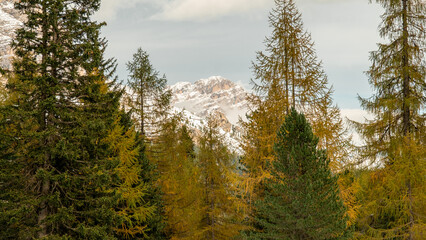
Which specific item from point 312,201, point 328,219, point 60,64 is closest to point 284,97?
point 312,201

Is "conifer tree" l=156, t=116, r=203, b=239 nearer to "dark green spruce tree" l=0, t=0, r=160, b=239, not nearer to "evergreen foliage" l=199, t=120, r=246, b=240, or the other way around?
"evergreen foliage" l=199, t=120, r=246, b=240

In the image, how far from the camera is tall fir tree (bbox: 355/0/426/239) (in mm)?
11734

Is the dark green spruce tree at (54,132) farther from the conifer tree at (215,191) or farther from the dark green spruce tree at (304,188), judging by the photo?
the conifer tree at (215,191)

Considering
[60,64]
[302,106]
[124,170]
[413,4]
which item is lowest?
[124,170]

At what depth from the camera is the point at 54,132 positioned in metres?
9.10

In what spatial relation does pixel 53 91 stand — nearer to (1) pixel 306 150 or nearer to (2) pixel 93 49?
(2) pixel 93 49

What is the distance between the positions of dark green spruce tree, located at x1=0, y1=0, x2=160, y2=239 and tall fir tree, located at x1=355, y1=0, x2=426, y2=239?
34.1ft

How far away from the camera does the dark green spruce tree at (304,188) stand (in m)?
10.1

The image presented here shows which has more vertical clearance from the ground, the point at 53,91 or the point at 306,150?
the point at 53,91

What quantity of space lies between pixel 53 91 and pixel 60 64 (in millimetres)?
1010

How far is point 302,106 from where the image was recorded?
1091 cm

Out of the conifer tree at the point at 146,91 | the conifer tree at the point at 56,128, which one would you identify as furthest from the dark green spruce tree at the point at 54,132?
the conifer tree at the point at 146,91

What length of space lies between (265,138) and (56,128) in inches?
274

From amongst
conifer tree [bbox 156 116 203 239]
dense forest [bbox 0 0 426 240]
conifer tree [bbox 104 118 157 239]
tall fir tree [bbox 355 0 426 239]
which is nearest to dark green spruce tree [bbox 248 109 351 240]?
dense forest [bbox 0 0 426 240]
